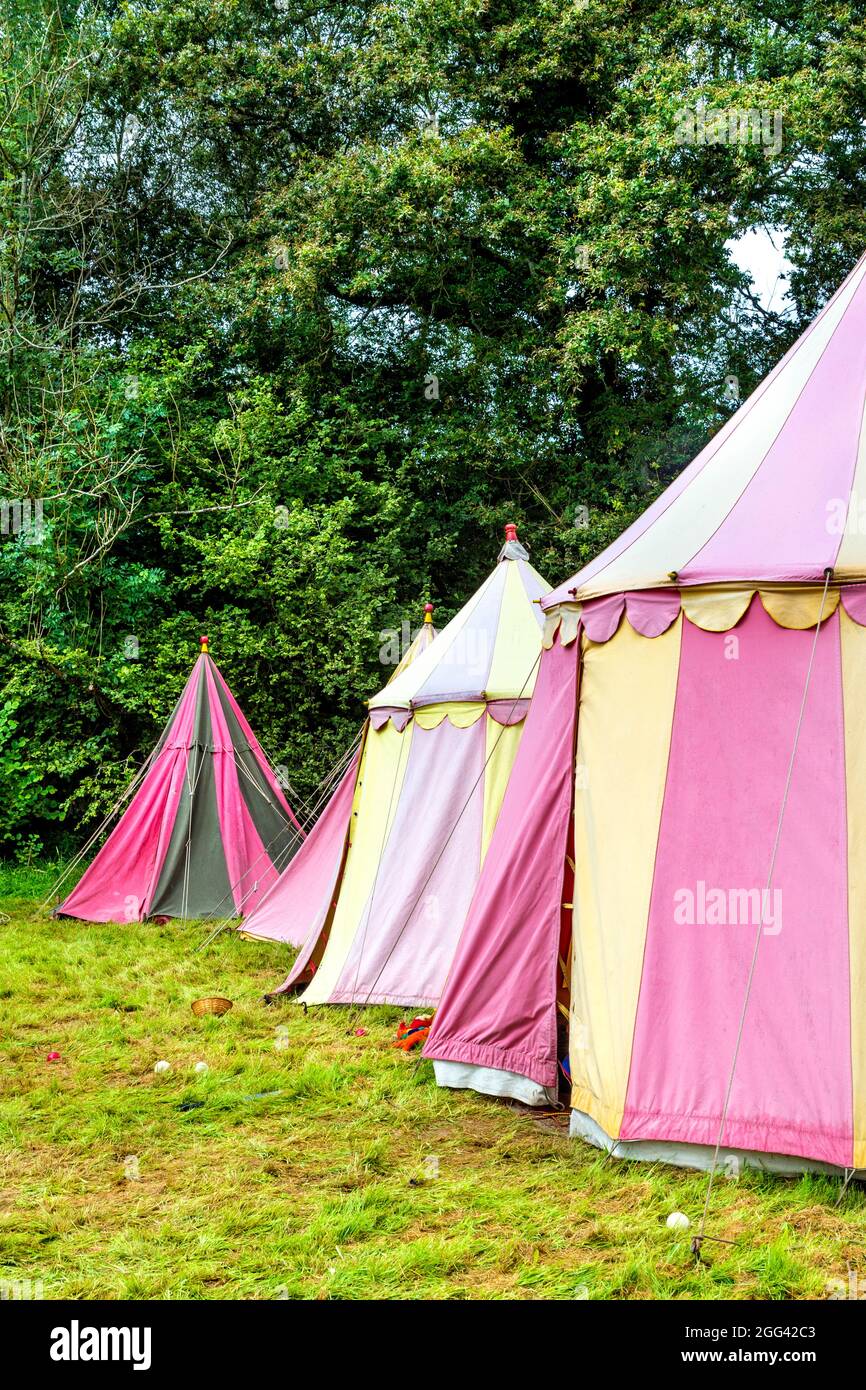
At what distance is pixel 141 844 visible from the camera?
35.2 feet

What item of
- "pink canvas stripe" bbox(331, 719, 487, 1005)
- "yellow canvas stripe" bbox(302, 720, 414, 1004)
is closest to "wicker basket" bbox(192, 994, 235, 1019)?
"yellow canvas stripe" bbox(302, 720, 414, 1004)

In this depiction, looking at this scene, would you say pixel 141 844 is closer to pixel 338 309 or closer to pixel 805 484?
pixel 338 309

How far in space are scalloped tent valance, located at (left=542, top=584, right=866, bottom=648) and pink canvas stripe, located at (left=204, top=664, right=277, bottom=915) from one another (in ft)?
21.0

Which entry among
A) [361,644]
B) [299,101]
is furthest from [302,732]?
[299,101]

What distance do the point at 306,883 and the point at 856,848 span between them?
605 cm

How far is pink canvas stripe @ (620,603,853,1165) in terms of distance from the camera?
384 cm

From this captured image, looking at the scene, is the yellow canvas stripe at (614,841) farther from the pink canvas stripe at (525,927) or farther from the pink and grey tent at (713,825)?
the pink canvas stripe at (525,927)

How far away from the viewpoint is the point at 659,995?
416 cm

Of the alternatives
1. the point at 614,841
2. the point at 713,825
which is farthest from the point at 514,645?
the point at 713,825

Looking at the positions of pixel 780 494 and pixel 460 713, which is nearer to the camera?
pixel 780 494

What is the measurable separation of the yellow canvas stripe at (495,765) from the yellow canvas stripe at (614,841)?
190 cm

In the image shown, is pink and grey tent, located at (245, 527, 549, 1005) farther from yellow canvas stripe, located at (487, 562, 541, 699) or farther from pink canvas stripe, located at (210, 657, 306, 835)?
pink canvas stripe, located at (210, 657, 306, 835)
